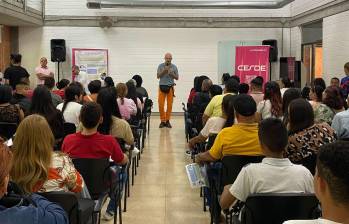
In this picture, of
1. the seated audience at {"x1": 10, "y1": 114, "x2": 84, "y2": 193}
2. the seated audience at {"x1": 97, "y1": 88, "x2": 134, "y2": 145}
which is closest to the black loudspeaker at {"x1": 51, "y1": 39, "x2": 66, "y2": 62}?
the seated audience at {"x1": 97, "y1": 88, "x2": 134, "y2": 145}

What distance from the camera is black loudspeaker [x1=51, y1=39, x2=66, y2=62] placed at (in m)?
12.2

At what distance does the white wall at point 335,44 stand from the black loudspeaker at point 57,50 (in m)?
6.70

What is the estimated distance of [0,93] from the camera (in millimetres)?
5027

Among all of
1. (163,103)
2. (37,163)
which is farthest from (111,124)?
(163,103)

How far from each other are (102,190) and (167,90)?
289 inches

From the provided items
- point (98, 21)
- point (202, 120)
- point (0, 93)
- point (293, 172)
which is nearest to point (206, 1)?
point (98, 21)

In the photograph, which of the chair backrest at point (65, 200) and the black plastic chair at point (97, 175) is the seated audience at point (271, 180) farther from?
the black plastic chair at point (97, 175)

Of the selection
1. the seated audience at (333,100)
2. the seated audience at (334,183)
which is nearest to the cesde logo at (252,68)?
the seated audience at (333,100)

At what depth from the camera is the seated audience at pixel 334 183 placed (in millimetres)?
1383

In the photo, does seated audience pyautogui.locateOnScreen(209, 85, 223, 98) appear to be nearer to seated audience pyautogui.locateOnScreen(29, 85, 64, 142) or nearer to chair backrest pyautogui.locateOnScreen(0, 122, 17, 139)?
seated audience pyautogui.locateOnScreen(29, 85, 64, 142)

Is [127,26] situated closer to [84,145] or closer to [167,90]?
[167,90]

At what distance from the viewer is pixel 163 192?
543cm

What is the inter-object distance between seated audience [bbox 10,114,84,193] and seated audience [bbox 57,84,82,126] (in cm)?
256

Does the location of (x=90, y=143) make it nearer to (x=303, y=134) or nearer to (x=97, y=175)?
(x=97, y=175)
